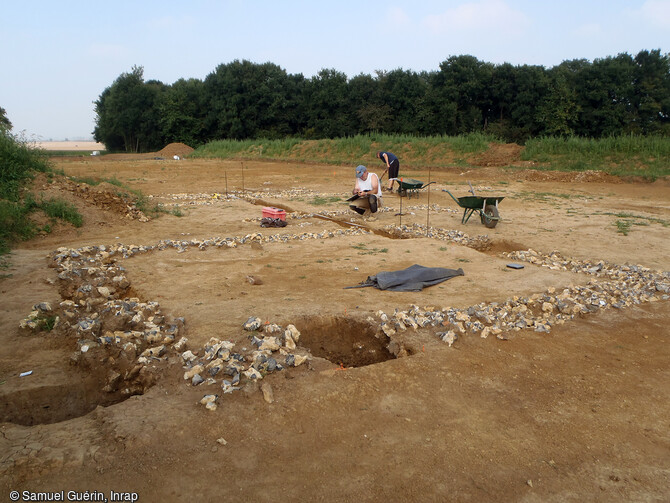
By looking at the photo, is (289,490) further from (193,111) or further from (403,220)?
(193,111)

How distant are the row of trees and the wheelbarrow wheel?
26087mm

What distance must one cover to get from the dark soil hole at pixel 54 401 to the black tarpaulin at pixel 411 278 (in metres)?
3.09

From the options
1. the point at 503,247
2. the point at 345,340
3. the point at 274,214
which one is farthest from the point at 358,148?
the point at 345,340

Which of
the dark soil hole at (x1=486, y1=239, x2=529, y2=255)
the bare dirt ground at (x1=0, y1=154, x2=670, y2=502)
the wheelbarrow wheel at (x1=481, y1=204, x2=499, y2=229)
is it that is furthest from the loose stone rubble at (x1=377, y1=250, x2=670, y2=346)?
the wheelbarrow wheel at (x1=481, y1=204, x2=499, y2=229)

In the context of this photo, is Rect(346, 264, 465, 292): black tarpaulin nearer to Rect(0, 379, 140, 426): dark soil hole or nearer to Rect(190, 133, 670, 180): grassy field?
Rect(0, 379, 140, 426): dark soil hole

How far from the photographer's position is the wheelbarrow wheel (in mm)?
9250

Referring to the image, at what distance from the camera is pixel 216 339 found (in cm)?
404

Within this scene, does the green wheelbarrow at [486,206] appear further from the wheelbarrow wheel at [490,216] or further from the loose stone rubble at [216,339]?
the loose stone rubble at [216,339]

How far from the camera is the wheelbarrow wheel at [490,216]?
30.3 feet

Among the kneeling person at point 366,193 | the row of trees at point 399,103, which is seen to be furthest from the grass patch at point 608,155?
the kneeling person at point 366,193

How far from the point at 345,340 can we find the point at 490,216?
5808mm

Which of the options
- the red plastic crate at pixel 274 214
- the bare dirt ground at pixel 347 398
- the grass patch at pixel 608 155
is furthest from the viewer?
the grass patch at pixel 608 155

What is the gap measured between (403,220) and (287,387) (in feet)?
23.9

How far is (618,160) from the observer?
64.4ft
